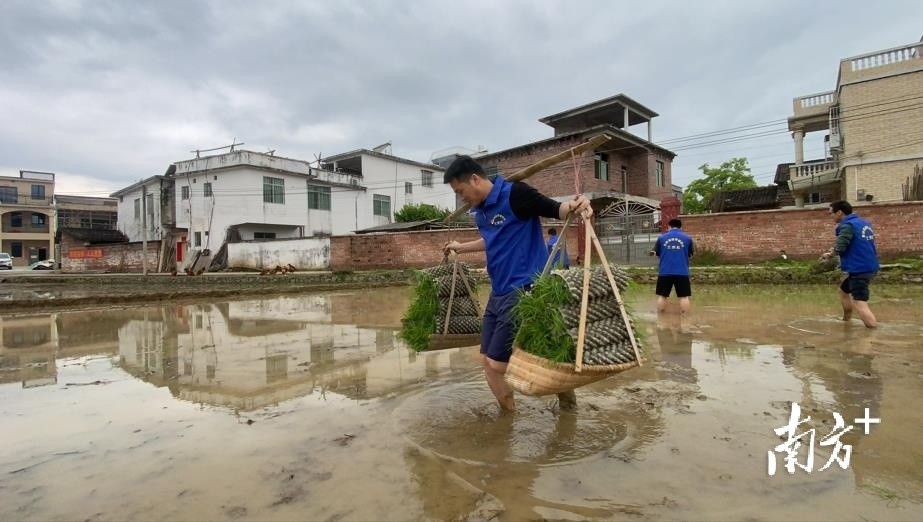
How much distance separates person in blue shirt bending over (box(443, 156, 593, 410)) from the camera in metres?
2.97

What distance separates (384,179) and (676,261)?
109 feet

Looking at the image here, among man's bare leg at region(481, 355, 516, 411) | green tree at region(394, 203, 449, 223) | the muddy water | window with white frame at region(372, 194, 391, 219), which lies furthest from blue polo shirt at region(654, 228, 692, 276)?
window with white frame at region(372, 194, 391, 219)

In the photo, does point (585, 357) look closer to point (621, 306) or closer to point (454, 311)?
point (621, 306)

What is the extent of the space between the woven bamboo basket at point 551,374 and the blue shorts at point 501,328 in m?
0.30

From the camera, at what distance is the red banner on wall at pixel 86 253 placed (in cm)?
3456

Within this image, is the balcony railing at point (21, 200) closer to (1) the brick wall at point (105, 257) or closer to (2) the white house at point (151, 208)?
(2) the white house at point (151, 208)

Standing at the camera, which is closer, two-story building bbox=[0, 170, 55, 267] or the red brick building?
the red brick building

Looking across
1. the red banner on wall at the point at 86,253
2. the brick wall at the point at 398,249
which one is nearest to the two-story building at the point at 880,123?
the brick wall at the point at 398,249

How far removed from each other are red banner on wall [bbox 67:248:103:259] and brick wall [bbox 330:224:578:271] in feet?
69.0

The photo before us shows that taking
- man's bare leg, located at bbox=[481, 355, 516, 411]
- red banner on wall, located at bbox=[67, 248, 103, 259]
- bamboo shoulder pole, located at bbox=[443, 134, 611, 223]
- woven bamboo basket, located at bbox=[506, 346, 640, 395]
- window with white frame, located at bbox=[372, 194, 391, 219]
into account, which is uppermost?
window with white frame, located at bbox=[372, 194, 391, 219]

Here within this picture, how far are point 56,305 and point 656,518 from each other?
45.4 feet

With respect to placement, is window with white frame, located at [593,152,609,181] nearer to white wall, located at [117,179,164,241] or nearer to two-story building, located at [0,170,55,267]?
white wall, located at [117,179,164,241]

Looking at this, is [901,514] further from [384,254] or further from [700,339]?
[384,254]

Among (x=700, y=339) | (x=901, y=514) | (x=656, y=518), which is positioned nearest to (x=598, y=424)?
(x=656, y=518)
